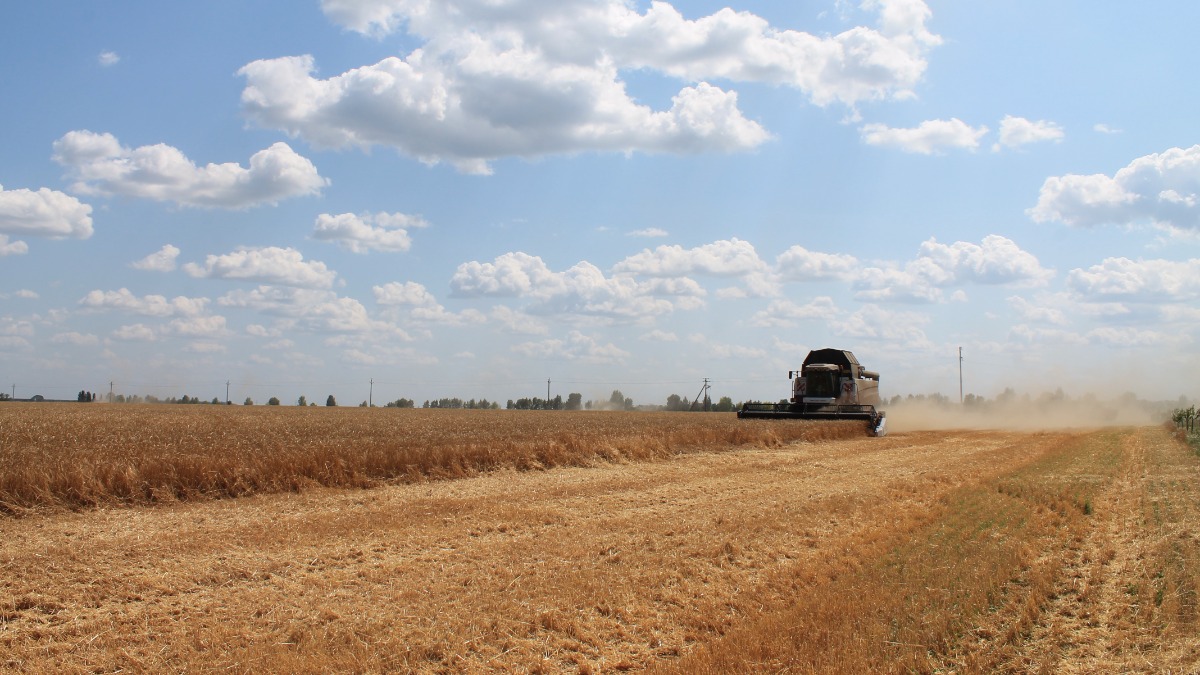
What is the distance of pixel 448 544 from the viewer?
469 inches

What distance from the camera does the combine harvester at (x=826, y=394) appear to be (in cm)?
4484

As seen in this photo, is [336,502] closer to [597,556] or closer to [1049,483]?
[597,556]

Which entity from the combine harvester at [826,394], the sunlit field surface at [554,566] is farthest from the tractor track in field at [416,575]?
the combine harvester at [826,394]

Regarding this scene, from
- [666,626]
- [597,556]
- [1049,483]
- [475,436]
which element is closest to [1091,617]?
[666,626]

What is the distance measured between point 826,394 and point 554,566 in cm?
3804

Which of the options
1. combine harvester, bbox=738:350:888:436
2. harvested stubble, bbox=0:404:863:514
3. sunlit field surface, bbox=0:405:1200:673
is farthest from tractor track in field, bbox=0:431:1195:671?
combine harvester, bbox=738:350:888:436

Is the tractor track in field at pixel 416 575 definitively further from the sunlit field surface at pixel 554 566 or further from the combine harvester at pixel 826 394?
the combine harvester at pixel 826 394

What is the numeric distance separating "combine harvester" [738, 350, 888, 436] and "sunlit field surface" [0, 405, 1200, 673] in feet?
80.9

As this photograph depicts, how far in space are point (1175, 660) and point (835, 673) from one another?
287 centimetres

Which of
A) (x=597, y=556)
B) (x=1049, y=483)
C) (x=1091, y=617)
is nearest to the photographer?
(x=1091, y=617)

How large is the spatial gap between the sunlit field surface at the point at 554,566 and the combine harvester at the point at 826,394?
2465 cm

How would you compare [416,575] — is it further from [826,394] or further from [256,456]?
[826,394]

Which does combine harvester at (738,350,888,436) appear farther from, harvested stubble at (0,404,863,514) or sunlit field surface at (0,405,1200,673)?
sunlit field surface at (0,405,1200,673)

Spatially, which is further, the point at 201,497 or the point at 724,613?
the point at 201,497
